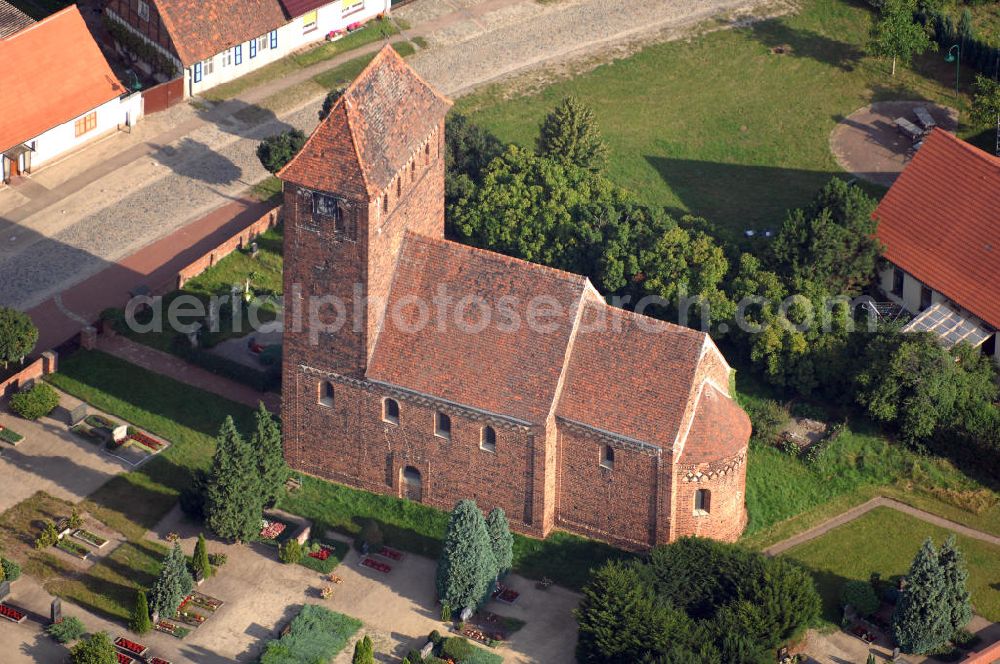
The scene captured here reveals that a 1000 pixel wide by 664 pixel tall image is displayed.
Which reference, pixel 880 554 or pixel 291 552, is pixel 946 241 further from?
pixel 291 552

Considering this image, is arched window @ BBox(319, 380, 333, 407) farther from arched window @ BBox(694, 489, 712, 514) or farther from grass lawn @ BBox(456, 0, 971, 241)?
grass lawn @ BBox(456, 0, 971, 241)

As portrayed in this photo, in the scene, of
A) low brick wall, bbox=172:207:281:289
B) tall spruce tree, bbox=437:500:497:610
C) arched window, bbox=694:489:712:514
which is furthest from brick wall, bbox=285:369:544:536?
low brick wall, bbox=172:207:281:289

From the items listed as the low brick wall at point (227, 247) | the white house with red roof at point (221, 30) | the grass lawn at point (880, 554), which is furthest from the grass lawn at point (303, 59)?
the grass lawn at point (880, 554)

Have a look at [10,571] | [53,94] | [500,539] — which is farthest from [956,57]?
[10,571]

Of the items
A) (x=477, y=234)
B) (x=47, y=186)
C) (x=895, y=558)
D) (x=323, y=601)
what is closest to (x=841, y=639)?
(x=895, y=558)

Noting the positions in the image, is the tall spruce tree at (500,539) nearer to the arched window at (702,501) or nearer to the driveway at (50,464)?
the arched window at (702,501)
